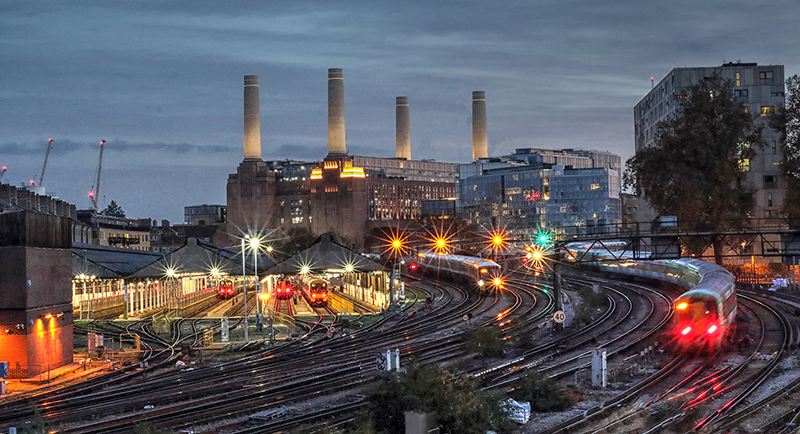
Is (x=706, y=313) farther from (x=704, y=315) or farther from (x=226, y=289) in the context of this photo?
(x=226, y=289)

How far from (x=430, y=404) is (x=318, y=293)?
155 feet

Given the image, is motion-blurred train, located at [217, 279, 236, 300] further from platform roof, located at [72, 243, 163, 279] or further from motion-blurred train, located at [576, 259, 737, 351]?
motion-blurred train, located at [576, 259, 737, 351]

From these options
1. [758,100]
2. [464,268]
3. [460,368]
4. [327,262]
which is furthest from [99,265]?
[758,100]

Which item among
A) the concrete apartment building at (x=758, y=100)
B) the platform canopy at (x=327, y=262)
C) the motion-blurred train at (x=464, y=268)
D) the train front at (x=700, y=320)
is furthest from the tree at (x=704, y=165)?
the train front at (x=700, y=320)

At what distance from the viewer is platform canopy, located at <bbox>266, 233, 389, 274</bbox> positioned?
207 feet

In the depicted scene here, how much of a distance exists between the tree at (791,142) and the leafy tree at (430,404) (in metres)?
53.6

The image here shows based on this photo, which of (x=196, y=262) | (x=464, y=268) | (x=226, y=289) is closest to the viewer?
(x=196, y=262)

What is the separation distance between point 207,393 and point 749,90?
96.7m

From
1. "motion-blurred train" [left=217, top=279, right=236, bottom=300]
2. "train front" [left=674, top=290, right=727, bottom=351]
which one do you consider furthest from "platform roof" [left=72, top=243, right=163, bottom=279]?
"train front" [left=674, top=290, right=727, bottom=351]

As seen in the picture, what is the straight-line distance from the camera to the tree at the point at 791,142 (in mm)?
70688

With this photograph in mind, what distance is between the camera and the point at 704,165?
74438 millimetres

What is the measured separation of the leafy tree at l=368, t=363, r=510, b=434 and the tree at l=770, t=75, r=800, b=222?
5357 cm

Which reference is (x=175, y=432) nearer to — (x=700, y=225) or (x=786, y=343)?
(x=786, y=343)

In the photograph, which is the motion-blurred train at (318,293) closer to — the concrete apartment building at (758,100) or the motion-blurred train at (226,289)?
the motion-blurred train at (226,289)
